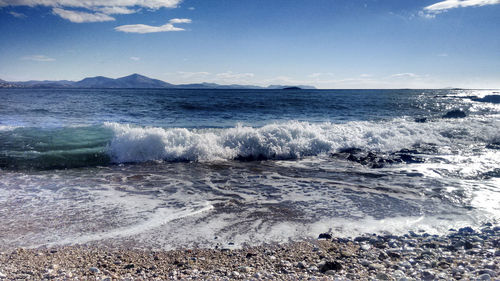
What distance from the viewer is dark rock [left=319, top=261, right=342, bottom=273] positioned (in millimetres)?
4239

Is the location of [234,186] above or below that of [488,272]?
below

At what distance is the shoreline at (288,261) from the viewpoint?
4.09 m

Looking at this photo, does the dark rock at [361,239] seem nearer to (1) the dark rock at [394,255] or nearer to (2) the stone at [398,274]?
(1) the dark rock at [394,255]

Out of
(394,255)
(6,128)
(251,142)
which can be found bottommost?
(394,255)

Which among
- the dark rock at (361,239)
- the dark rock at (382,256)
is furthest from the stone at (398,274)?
the dark rock at (361,239)

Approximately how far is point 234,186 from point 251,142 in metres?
5.42

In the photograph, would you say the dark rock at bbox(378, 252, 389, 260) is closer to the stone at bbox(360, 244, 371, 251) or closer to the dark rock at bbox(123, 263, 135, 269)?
the stone at bbox(360, 244, 371, 251)

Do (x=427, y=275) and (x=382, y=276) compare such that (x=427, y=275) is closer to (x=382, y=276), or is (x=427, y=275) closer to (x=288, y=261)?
(x=382, y=276)

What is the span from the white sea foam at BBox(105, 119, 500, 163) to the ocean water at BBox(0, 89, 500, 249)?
6 centimetres

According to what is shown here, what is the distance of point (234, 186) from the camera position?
29.2 feet

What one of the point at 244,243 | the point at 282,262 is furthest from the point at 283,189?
the point at 282,262

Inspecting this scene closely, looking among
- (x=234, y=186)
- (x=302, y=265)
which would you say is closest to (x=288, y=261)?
(x=302, y=265)

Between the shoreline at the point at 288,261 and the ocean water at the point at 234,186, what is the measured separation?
413 millimetres

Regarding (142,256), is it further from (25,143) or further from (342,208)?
(25,143)
